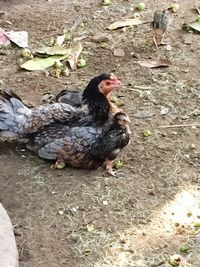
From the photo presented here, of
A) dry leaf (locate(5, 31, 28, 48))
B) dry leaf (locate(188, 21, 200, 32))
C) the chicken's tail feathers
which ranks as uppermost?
the chicken's tail feathers

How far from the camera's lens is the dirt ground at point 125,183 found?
3807 mm

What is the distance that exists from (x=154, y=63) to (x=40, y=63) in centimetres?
94

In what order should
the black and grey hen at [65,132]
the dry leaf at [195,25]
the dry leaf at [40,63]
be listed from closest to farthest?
the black and grey hen at [65,132]
the dry leaf at [40,63]
the dry leaf at [195,25]

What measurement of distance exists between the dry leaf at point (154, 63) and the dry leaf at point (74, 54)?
0.52m

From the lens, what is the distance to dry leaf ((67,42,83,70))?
220 inches

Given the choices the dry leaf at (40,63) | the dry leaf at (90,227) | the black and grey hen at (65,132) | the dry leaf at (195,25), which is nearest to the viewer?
the dry leaf at (90,227)

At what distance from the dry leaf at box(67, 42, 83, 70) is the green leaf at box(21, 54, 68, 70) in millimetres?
59

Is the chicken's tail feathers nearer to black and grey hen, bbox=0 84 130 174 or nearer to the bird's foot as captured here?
black and grey hen, bbox=0 84 130 174

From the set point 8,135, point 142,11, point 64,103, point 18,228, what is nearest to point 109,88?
point 64,103

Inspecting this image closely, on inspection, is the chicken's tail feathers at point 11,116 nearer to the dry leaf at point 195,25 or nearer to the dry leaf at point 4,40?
the dry leaf at point 4,40

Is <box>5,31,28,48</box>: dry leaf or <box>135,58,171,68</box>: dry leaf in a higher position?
<box>135,58,171,68</box>: dry leaf

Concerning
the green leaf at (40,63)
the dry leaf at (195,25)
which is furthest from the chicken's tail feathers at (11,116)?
the dry leaf at (195,25)

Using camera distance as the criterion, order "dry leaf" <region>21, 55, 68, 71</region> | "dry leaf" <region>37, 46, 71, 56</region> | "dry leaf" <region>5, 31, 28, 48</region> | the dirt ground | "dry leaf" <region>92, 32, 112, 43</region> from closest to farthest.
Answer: the dirt ground < "dry leaf" <region>21, 55, 68, 71</region> < "dry leaf" <region>37, 46, 71, 56</region> < "dry leaf" <region>5, 31, 28, 48</region> < "dry leaf" <region>92, 32, 112, 43</region>

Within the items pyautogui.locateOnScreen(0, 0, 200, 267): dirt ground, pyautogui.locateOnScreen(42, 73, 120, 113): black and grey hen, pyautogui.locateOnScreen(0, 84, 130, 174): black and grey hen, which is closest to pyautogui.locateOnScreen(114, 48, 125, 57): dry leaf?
pyautogui.locateOnScreen(0, 0, 200, 267): dirt ground
